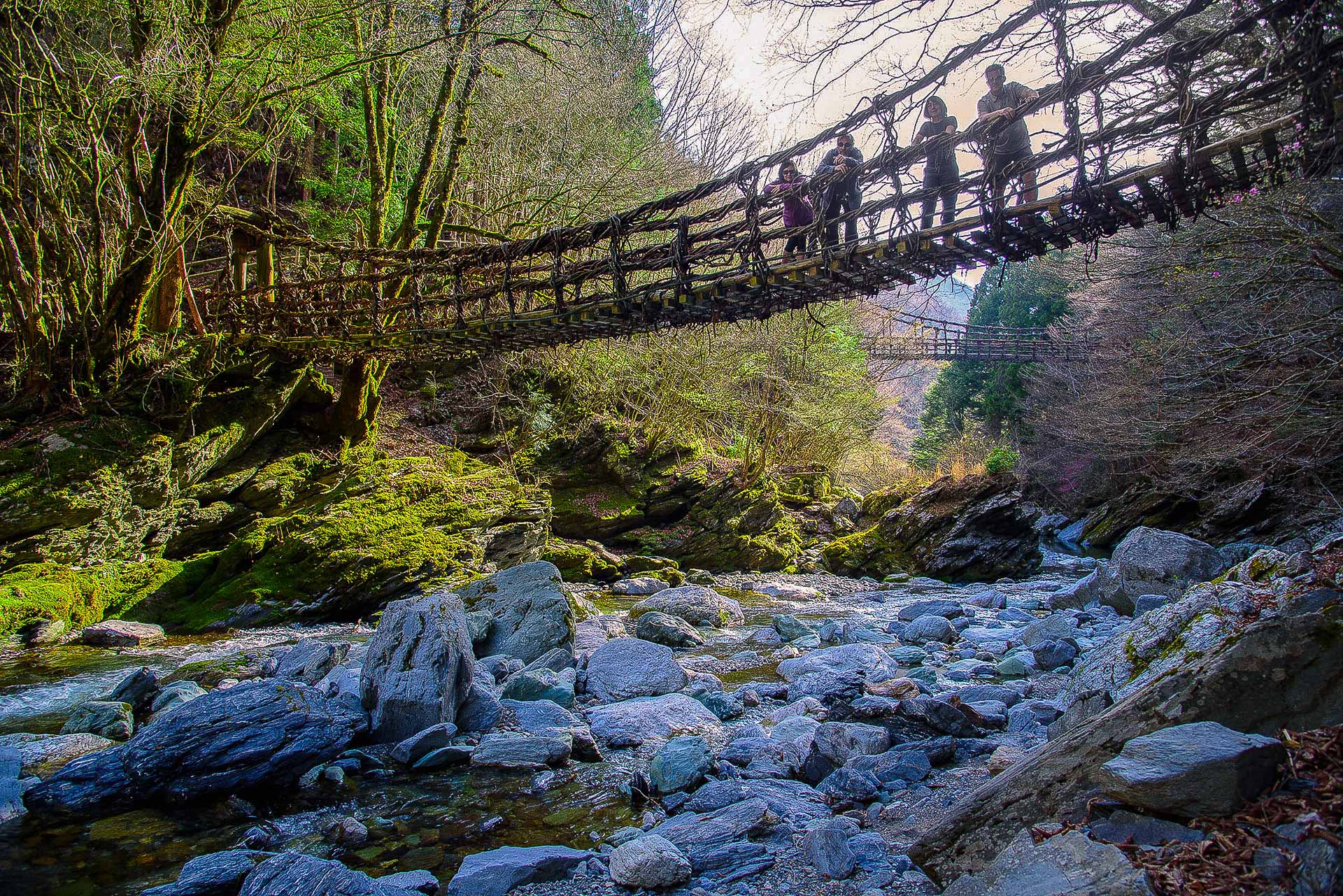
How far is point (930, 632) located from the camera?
697 centimetres

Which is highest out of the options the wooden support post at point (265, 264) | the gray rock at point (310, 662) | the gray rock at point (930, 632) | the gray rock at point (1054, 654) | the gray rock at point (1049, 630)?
the wooden support post at point (265, 264)

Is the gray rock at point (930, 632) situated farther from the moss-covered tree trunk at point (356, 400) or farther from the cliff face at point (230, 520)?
the moss-covered tree trunk at point (356, 400)

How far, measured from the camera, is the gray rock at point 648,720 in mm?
4105

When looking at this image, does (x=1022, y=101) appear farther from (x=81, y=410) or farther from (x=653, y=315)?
(x=81, y=410)

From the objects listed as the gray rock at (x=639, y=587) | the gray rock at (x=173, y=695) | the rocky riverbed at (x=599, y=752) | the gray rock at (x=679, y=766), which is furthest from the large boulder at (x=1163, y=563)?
the gray rock at (x=173, y=695)

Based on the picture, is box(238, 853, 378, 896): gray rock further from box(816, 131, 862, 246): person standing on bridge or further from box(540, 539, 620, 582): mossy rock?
box(540, 539, 620, 582): mossy rock

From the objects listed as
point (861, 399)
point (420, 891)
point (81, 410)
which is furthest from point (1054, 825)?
point (861, 399)

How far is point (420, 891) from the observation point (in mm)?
2467

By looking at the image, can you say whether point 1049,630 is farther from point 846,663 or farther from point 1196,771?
point 1196,771

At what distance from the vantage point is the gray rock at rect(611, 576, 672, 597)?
9.70 m

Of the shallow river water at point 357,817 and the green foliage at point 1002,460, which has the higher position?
the shallow river water at point 357,817

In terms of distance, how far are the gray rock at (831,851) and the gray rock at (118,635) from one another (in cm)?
601

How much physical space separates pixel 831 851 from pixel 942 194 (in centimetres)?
292

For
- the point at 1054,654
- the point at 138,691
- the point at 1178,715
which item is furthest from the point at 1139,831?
the point at 138,691
